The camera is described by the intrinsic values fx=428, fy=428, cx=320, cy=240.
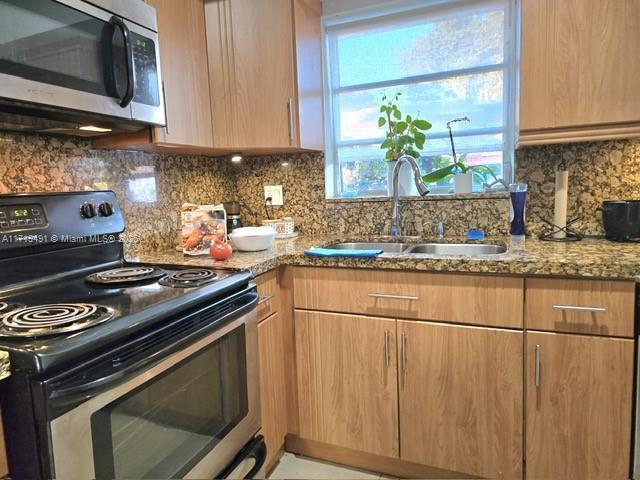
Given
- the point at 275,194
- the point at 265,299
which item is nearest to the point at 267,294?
the point at 265,299

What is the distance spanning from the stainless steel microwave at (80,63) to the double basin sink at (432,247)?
1070 millimetres

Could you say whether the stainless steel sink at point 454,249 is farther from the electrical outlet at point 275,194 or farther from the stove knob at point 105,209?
the stove knob at point 105,209

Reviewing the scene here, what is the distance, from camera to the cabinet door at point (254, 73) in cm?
190

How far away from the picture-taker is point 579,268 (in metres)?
1.32

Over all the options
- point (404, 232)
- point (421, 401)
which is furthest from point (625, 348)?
point (404, 232)

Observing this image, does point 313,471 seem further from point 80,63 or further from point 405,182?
point 80,63

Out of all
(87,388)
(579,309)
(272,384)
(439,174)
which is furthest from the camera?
(439,174)

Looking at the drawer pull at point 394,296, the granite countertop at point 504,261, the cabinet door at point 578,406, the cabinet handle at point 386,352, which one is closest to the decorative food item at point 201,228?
the granite countertop at point 504,261

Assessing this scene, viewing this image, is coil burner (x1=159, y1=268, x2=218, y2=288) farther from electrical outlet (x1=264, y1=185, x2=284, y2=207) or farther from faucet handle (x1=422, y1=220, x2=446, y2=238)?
faucet handle (x1=422, y1=220, x2=446, y2=238)

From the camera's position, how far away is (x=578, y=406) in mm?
1402

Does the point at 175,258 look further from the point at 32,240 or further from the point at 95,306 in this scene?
the point at 95,306

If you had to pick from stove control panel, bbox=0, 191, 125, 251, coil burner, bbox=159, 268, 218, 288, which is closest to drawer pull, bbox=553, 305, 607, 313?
coil burner, bbox=159, 268, 218, 288

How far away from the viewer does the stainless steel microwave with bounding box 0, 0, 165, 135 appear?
3.56ft

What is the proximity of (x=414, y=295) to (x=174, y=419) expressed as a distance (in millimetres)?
896
